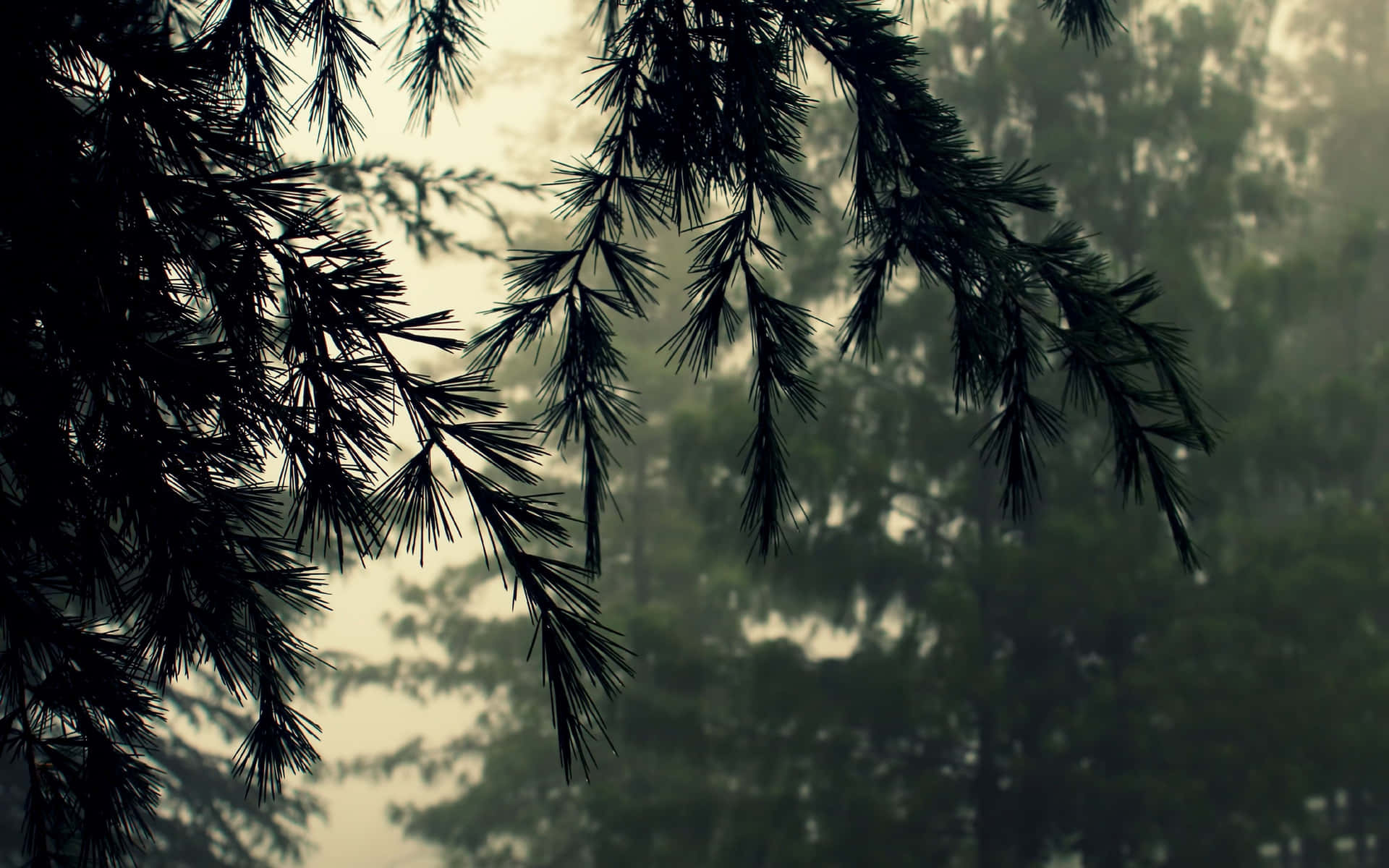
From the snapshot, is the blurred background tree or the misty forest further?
the blurred background tree

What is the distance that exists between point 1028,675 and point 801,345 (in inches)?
326

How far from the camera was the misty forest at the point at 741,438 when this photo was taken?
5.59ft

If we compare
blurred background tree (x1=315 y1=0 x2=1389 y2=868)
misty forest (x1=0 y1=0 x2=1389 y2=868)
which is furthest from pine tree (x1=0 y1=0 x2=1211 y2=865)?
blurred background tree (x1=315 y1=0 x2=1389 y2=868)

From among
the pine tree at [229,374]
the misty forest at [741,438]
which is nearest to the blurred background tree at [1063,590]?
the misty forest at [741,438]

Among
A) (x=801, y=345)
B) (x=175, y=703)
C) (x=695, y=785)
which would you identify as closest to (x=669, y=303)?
(x=695, y=785)

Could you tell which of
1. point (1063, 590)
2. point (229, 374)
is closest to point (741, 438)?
point (1063, 590)

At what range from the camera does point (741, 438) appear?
9656 millimetres

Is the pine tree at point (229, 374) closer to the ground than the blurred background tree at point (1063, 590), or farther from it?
closer to the ground

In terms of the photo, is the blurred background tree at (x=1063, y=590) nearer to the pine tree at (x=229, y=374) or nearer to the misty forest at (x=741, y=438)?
the misty forest at (x=741, y=438)

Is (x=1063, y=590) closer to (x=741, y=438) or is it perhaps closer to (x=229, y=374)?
(x=741, y=438)

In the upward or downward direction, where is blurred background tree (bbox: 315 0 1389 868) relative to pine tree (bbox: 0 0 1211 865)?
upward

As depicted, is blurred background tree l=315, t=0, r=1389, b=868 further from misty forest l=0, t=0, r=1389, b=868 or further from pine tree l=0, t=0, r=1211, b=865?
pine tree l=0, t=0, r=1211, b=865

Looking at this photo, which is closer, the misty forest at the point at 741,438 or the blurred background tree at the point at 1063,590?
the misty forest at the point at 741,438

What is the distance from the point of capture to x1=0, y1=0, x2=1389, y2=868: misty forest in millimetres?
1704
